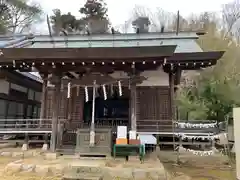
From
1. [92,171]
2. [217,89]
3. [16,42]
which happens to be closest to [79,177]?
[92,171]

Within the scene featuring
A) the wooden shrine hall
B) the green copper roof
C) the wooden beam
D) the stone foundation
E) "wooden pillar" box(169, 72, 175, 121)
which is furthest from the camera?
the green copper roof

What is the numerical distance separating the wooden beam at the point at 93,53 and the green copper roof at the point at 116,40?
406 cm

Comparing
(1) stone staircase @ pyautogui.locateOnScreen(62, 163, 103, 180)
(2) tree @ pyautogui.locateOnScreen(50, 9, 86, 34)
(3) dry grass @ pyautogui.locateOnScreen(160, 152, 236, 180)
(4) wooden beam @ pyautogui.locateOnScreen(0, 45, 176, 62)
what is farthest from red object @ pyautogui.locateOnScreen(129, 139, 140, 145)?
(2) tree @ pyautogui.locateOnScreen(50, 9, 86, 34)

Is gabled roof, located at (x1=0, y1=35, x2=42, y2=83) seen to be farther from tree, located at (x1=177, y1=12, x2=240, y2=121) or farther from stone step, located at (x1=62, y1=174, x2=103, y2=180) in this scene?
tree, located at (x1=177, y1=12, x2=240, y2=121)

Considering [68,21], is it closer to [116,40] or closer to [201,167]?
[116,40]

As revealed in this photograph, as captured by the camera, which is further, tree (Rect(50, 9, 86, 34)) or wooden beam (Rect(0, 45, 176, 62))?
tree (Rect(50, 9, 86, 34))

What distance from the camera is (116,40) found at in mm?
12531

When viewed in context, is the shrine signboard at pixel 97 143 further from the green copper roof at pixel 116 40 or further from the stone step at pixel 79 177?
the green copper roof at pixel 116 40

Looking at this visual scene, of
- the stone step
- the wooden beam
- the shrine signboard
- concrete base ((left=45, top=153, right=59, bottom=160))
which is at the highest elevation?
the wooden beam

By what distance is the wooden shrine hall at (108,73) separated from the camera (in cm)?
772

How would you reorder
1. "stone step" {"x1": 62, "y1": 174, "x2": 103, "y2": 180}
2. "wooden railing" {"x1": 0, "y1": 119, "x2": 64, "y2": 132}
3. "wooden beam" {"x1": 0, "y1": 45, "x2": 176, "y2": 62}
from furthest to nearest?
"wooden railing" {"x1": 0, "y1": 119, "x2": 64, "y2": 132}, "wooden beam" {"x1": 0, "y1": 45, "x2": 176, "y2": 62}, "stone step" {"x1": 62, "y1": 174, "x2": 103, "y2": 180}

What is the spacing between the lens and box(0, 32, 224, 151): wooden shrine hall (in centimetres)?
772

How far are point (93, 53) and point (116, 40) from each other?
5099 millimetres

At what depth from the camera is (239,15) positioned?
2667 centimetres
